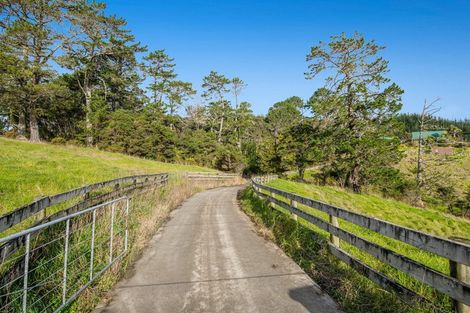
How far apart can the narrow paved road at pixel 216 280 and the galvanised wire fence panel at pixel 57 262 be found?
1.66 feet

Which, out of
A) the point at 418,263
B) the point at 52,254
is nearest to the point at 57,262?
the point at 52,254

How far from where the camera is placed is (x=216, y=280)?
179 inches

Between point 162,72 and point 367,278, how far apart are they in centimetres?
5857

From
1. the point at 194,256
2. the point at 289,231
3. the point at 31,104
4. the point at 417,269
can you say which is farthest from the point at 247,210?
the point at 31,104

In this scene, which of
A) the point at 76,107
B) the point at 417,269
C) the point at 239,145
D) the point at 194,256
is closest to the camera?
the point at 417,269

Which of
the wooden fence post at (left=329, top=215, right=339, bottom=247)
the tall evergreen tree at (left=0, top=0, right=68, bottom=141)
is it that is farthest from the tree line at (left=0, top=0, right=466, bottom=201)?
the wooden fence post at (left=329, top=215, right=339, bottom=247)

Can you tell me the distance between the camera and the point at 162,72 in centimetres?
5744

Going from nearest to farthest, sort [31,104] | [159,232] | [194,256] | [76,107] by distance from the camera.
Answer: [194,256], [159,232], [31,104], [76,107]

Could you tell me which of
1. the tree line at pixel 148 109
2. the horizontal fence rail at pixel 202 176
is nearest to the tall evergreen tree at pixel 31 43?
the tree line at pixel 148 109

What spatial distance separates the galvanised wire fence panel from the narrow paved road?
0.51m

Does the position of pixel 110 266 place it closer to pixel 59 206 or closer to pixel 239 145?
pixel 59 206

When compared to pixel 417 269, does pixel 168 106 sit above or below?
above

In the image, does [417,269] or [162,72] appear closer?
[417,269]

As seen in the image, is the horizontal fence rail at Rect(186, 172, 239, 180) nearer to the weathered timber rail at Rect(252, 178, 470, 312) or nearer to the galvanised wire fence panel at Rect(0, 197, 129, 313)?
the galvanised wire fence panel at Rect(0, 197, 129, 313)
